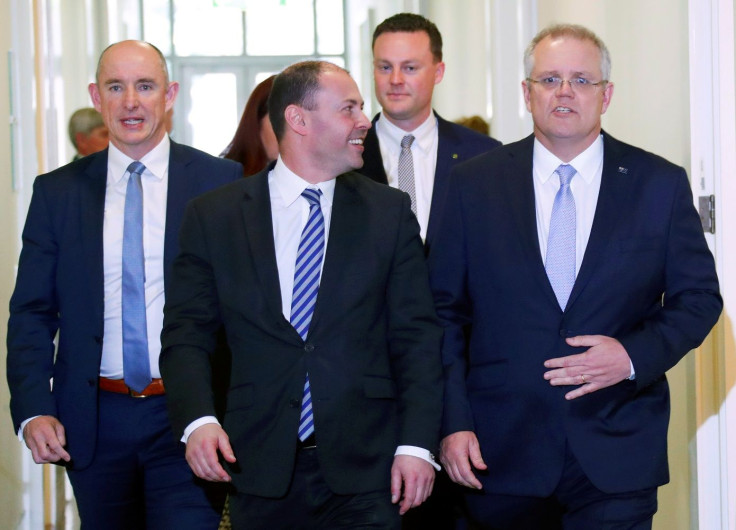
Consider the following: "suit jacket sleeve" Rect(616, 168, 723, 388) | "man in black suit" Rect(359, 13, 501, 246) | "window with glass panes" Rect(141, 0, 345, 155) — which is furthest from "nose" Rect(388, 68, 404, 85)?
"window with glass panes" Rect(141, 0, 345, 155)

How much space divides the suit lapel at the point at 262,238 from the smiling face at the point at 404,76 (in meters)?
1.24

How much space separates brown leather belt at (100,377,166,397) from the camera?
3305mm

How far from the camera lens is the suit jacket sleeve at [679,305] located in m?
2.80

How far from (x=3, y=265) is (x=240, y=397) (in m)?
2.45

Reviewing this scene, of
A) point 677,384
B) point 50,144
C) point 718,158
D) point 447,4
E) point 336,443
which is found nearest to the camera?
point 336,443

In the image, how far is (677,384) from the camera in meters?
4.17

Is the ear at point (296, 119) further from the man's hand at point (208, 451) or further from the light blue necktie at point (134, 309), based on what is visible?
the man's hand at point (208, 451)

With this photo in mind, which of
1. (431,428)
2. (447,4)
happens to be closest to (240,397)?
(431,428)

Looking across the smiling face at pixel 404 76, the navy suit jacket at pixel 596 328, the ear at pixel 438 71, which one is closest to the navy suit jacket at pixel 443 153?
the smiling face at pixel 404 76

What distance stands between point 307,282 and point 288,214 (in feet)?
0.69

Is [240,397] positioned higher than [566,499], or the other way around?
[240,397]

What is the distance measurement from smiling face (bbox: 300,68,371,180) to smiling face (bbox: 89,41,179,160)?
62 centimetres

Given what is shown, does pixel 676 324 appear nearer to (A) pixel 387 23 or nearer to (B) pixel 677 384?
(B) pixel 677 384

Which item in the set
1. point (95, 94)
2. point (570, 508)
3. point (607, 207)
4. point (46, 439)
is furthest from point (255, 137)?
point (570, 508)
